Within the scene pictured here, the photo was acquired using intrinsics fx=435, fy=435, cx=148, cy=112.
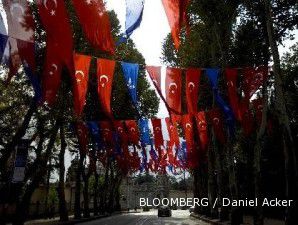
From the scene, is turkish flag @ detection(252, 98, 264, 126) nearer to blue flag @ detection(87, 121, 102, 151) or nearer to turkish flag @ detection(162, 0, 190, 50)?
blue flag @ detection(87, 121, 102, 151)

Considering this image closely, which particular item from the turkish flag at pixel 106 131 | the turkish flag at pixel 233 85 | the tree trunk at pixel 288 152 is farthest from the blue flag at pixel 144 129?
the tree trunk at pixel 288 152

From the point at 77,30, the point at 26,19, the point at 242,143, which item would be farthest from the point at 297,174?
the point at 242,143

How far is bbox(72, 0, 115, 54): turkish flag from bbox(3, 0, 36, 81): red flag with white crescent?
136cm

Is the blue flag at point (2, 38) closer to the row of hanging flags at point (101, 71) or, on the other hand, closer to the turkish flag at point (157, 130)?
the row of hanging flags at point (101, 71)

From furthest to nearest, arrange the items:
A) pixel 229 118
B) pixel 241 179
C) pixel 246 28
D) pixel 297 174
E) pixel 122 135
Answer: pixel 241 179
pixel 122 135
pixel 246 28
pixel 229 118
pixel 297 174

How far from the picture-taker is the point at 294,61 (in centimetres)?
2791

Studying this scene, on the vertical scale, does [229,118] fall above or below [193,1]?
below

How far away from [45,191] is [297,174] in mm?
36722

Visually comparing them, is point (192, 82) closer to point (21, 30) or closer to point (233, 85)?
point (233, 85)

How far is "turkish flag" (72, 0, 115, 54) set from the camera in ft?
31.3

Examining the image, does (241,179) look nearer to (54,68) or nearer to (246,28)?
(246,28)

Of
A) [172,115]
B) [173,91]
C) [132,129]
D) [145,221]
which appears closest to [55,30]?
[173,91]

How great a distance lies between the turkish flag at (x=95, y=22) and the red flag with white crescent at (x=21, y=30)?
1.36 m

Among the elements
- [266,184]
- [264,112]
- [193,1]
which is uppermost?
[193,1]
